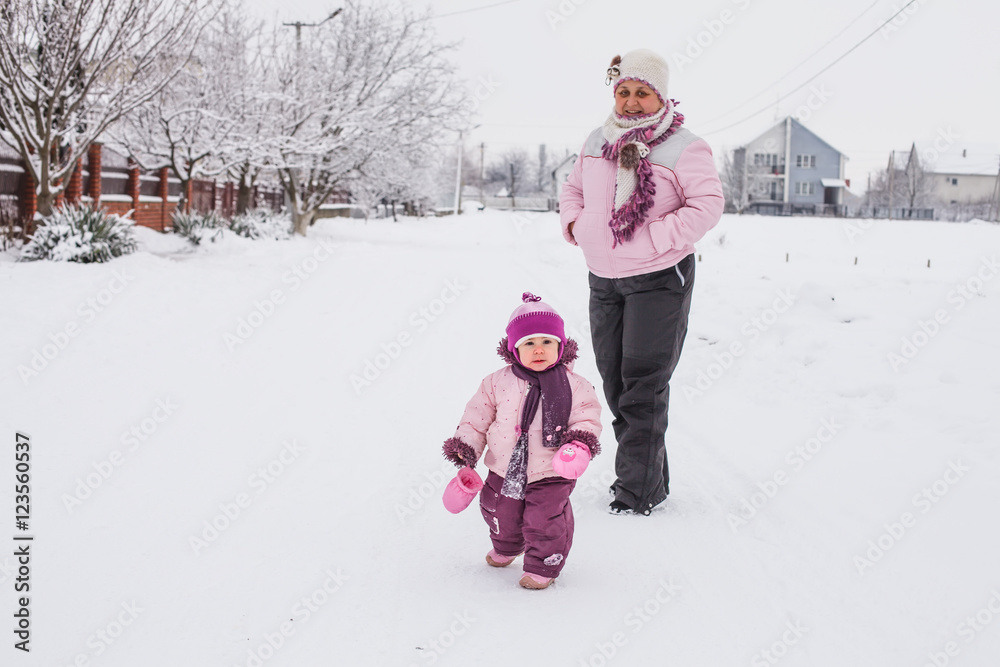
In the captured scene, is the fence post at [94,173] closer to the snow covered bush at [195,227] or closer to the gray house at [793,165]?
the snow covered bush at [195,227]

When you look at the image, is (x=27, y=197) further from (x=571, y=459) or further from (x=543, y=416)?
(x=571, y=459)

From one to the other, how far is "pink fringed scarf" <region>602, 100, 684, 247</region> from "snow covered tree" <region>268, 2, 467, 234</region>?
55.5 feet

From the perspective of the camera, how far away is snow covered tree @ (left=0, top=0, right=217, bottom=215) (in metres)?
10.2

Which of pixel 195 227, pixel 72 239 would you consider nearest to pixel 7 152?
pixel 195 227

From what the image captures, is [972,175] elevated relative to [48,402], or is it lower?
elevated

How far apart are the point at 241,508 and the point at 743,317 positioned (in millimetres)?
6029

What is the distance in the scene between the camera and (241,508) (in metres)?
3.66

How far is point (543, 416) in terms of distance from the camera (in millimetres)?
2975

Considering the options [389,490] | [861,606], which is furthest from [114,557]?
[861,606]

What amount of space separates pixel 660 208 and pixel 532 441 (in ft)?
4.02

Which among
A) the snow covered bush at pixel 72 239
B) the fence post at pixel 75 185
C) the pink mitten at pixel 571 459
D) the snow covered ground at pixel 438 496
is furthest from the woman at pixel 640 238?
the fence post at pixel 75 185

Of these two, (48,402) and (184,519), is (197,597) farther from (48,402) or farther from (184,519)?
(48,402)

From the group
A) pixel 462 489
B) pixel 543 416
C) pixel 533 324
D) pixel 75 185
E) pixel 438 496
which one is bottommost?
pixel 438 496

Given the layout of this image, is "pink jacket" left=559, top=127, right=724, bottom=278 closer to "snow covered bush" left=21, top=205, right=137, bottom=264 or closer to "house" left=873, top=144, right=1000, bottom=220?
"snow covered bush" left=21, top=205, right=137, bottom=264
